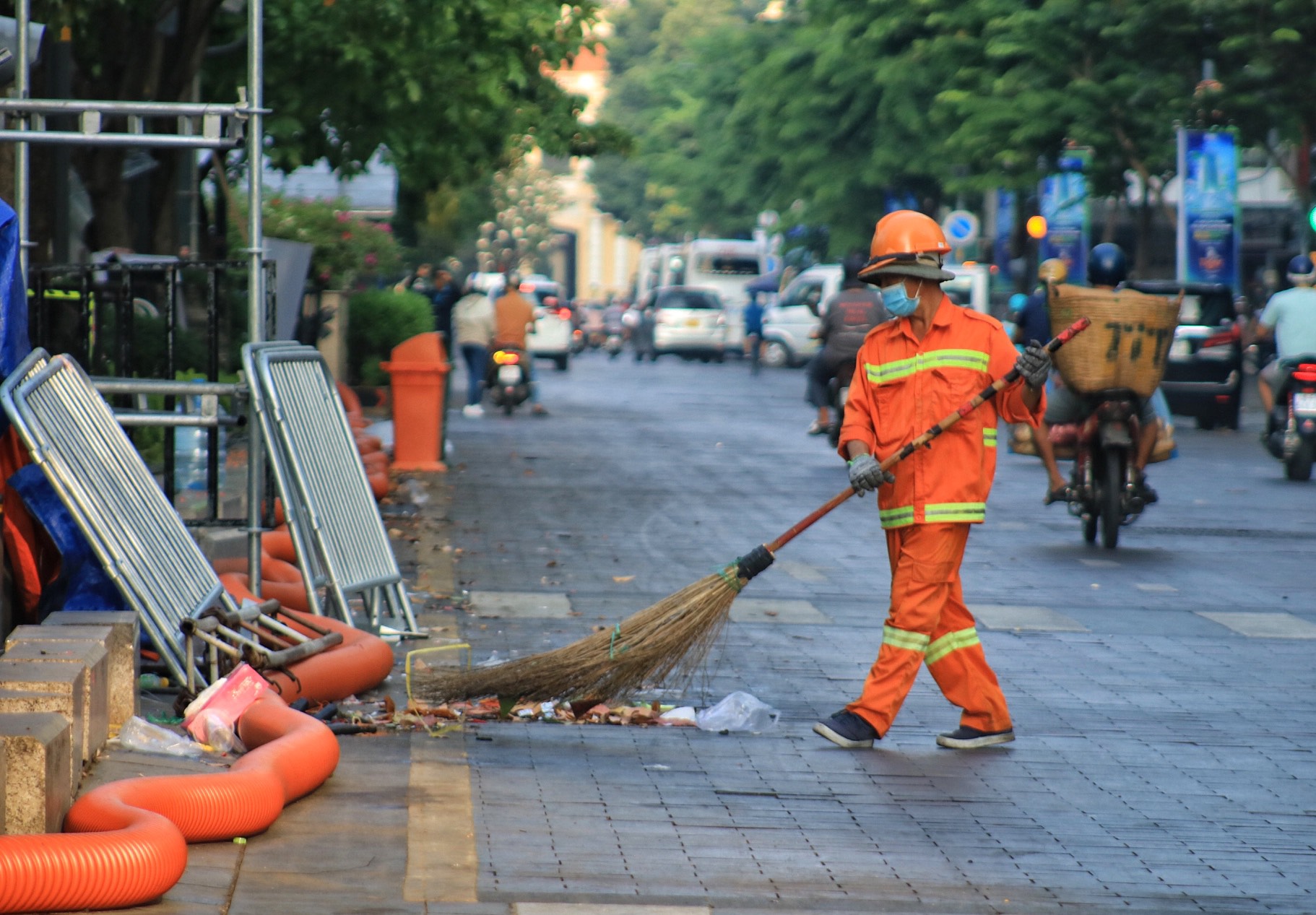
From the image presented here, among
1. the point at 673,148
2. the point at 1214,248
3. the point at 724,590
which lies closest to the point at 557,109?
the point at 1214,248

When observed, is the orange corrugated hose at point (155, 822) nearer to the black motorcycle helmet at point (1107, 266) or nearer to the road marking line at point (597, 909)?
the road marking line at point (597, 909)

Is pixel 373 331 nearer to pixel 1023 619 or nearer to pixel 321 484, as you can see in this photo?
pixel 1023 619

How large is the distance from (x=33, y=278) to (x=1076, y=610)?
4.98m

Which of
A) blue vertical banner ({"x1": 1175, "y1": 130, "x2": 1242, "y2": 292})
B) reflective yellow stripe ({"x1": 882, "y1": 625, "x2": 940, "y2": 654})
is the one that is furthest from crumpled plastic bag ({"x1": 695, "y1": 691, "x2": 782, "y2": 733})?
blue vertical banner ({"x1": 1175, "y1": 130, "x2": 1242, "y2": 292})

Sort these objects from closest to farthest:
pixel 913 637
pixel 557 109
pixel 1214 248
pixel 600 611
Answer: pixel 913 637, pixel 600 611, pixel 557 109, pixel 1214 248

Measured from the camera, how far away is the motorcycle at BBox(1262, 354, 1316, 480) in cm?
1623

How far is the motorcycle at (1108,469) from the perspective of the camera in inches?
457

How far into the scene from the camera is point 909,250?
6.57m

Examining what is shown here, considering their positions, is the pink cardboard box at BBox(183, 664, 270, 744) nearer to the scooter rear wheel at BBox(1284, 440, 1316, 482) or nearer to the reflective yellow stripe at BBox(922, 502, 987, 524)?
the reflective yellow stripe at BBox(922, 502, 987, 524)

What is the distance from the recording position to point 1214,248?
29.2 meters

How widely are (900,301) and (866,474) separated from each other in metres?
0.61

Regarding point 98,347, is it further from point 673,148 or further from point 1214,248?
point 673,148

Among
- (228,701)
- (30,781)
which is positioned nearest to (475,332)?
(228,701)

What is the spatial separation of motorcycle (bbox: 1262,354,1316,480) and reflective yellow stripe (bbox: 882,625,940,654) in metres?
10.8
